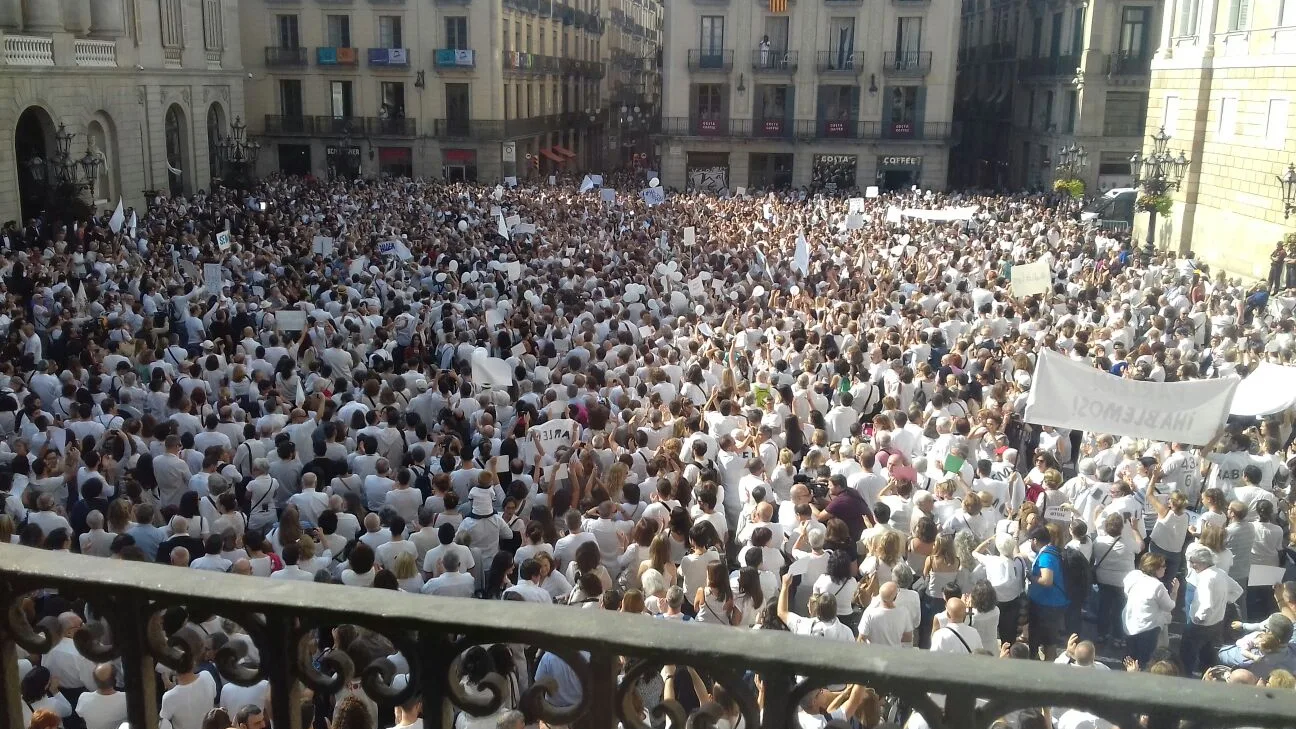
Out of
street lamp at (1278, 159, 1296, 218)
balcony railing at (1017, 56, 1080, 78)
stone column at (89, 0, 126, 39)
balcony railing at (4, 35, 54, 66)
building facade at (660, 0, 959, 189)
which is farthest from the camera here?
building facade at (660, 0, 959, 189)

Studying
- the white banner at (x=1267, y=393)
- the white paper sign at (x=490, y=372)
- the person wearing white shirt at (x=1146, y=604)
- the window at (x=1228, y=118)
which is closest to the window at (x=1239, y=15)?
the window at (x=1228, y=118)

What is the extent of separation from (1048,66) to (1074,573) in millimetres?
44894

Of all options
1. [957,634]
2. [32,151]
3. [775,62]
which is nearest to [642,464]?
[957,634]

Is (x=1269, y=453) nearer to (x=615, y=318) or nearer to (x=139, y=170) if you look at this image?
(x=615, y=318)

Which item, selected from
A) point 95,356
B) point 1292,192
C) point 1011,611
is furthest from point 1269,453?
point 1292,192

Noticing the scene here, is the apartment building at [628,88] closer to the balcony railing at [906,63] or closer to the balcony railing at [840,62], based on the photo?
the balcony railing at [840,62]

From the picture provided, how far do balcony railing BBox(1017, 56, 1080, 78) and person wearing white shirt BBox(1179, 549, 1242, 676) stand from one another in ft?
137

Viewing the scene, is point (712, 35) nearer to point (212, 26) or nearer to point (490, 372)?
point (212, 26)

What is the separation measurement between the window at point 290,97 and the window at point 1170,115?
37.7 metres

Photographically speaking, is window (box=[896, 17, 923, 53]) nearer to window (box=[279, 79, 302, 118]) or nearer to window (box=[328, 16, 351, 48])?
window (box=[328, 16, 351, 48])

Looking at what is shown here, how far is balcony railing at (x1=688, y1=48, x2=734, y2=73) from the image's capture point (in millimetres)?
51875

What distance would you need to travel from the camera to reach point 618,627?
2.29 metres

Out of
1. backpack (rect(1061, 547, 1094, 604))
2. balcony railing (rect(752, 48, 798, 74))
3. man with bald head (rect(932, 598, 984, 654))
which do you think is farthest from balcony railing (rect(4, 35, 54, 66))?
balcony railing (rect(752, 48, 798, 74))

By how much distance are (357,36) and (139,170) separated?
18315mm
